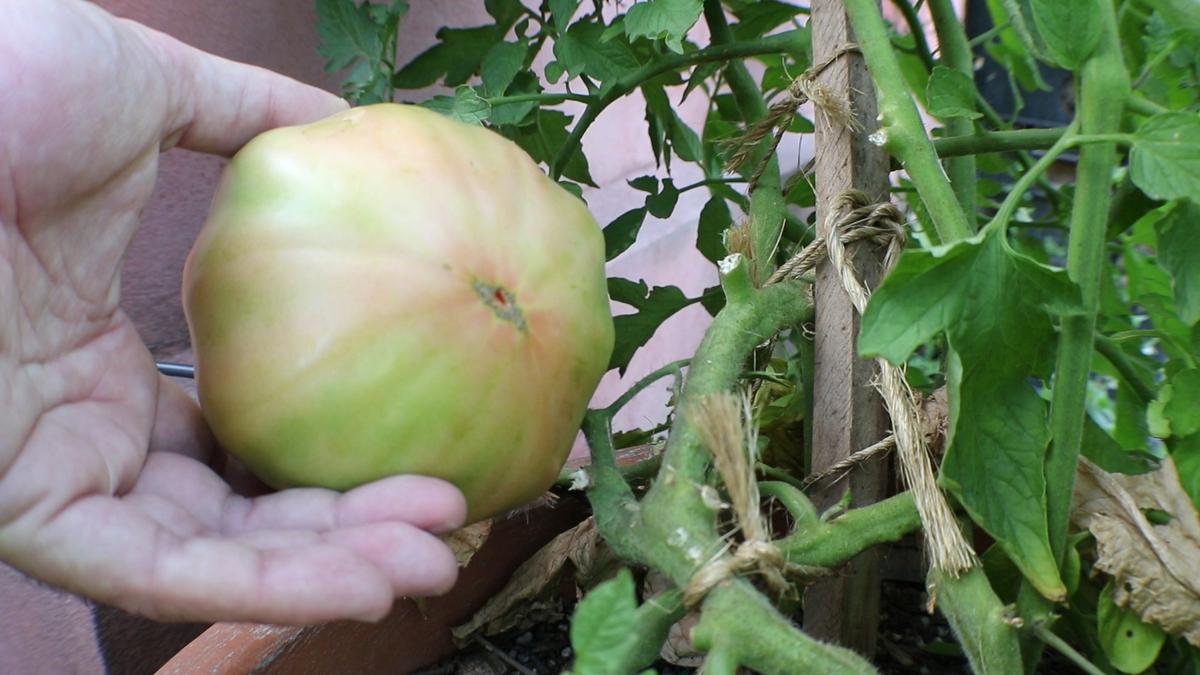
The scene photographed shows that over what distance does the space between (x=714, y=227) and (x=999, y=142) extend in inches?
10.8

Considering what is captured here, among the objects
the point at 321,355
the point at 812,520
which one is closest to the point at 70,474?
the point at 321,355

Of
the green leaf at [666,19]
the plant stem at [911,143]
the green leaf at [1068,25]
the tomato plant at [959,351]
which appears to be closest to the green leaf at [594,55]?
the tomato plant at [959,351]

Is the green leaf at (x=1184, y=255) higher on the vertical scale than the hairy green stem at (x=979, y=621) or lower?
higher

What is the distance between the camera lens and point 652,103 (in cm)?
89

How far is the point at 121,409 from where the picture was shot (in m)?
0.57

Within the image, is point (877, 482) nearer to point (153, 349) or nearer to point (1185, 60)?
point (1185, 60)

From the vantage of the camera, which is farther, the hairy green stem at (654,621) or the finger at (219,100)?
the finger at (219,100)

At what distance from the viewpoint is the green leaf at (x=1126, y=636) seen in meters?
0.56

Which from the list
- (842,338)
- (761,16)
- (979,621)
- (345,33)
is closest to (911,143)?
(842,338)

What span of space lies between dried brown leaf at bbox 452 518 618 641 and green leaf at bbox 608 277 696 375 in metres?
0.14

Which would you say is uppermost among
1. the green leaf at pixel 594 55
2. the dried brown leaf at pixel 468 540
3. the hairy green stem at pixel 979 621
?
the green leaf at pixel 594 55

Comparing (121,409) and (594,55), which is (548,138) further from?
(121,409)

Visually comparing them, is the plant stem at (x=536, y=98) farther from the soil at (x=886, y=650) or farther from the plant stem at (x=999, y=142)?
the soil at (x=886, y=650)

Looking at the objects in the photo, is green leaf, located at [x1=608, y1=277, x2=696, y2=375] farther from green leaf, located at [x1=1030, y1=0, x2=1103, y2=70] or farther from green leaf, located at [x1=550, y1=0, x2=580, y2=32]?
green leaf, located at [x1=1030, y1=0, x2=1103, y2=70]
